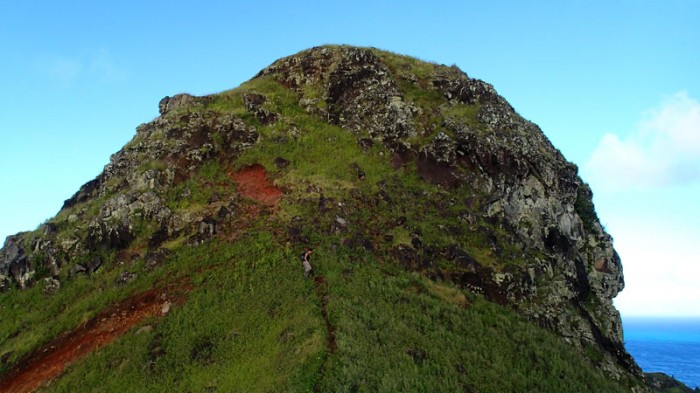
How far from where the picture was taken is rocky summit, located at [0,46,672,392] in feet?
69.7

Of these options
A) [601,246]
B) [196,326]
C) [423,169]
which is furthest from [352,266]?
[601,246]

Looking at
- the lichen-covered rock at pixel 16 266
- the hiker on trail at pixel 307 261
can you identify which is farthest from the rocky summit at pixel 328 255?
the hiker on trail at pixel 307 261

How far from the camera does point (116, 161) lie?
121ft

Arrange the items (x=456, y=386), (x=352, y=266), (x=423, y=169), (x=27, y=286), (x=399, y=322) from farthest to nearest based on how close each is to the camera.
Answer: (x=423, y=169) < (x=27, y=286) < (x=352, y=266) < (x=399, y=322) < (x=456, y=386)

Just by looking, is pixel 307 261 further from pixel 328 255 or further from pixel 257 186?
pixel 257 186

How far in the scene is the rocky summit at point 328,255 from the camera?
837 inches

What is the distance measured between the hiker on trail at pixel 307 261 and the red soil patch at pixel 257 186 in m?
5.85

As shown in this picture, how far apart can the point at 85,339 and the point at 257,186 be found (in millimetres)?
14491

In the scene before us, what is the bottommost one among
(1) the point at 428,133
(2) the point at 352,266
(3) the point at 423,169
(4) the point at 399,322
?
(4) the point at 399,322

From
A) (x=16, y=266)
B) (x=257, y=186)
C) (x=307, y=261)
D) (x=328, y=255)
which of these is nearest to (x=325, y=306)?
(x=307, y=261)

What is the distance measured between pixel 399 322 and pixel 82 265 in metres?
20.1

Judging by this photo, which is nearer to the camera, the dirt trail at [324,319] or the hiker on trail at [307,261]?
the dirt trail at [324,319]

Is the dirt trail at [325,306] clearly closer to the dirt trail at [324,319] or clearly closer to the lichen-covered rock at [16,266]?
the dirt trail at [324,319]

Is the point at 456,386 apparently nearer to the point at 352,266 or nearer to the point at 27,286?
the point at 352,266
